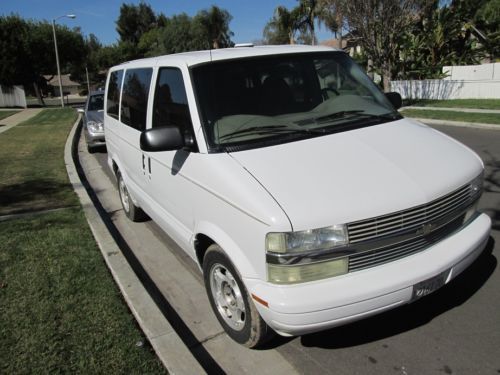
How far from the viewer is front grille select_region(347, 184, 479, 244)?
2574mm

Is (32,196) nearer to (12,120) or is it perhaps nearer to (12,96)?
(12,120)

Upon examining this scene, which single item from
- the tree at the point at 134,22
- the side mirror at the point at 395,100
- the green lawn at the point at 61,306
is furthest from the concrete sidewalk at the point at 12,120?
the tree at the point at 134,22

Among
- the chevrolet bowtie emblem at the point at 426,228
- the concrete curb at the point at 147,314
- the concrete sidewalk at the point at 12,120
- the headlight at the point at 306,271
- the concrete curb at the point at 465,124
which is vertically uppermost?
the chevrolet bowtie emblem at the point at 426,228

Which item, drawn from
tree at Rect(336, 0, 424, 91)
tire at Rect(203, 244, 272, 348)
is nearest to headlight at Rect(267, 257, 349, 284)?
tire at Rect(203, 244, 272, 348)

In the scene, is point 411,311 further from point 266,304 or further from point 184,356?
point 184,356

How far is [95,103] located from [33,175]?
5022 millimetres

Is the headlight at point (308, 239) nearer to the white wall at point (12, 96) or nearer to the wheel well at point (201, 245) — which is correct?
the wheel well at point (201, 245)

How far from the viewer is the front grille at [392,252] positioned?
2.62 m

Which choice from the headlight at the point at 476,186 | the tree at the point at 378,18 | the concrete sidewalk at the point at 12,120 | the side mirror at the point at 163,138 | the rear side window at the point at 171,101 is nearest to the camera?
the headlight at the point at 476,186

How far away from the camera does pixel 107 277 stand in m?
4.23

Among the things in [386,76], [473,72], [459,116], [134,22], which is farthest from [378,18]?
[134,22]

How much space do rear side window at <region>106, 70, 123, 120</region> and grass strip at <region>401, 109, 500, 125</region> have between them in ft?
33.2

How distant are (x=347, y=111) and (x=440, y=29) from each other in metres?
23.8

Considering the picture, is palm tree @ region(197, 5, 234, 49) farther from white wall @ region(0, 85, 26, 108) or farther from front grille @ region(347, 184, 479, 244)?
front grille @ region(347, 184, 479, 244)
